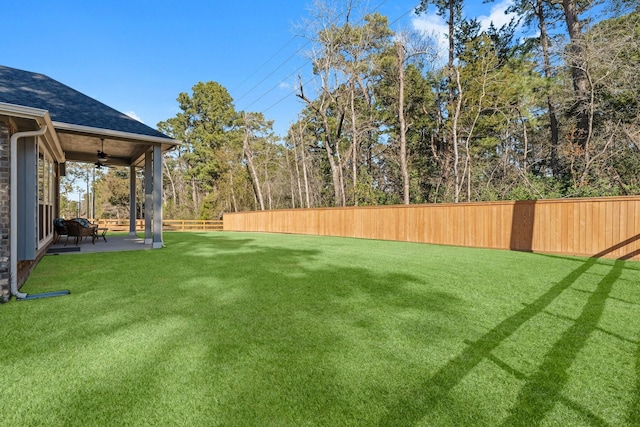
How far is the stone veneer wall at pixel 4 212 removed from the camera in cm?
346

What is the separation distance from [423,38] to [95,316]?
47.9ft

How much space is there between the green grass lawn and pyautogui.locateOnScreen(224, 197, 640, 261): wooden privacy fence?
103 inches

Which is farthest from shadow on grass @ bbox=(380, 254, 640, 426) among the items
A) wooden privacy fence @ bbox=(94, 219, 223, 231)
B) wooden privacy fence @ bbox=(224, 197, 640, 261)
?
wooden privacy fence @ bbox=(94, 219, 223, 231)

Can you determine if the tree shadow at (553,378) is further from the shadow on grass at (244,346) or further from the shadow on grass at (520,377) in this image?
the shadow on grass at (244,346)

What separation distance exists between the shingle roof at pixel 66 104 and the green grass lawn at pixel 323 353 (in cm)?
408

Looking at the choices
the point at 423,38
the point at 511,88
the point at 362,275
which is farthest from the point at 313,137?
the point at 362,275

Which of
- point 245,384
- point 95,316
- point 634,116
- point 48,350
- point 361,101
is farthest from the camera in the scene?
point 361,101

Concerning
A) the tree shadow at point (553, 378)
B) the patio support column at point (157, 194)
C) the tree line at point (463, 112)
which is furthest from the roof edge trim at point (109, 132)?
the tree line at point (463, 112)

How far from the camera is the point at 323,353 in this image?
2180 millimetres

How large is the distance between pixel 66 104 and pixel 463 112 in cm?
1416

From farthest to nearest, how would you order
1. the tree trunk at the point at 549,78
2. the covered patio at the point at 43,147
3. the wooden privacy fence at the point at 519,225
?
the tree trunk at the point at 549,78 < the wooden privacy fence at the point at 519,225 < the covered patio at the point at 43,147

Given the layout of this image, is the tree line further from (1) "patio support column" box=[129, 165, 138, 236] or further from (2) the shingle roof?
(2) the shingle roof

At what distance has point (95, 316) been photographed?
9.55 feet

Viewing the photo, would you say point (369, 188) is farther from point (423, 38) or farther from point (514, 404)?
point (514, 404)
